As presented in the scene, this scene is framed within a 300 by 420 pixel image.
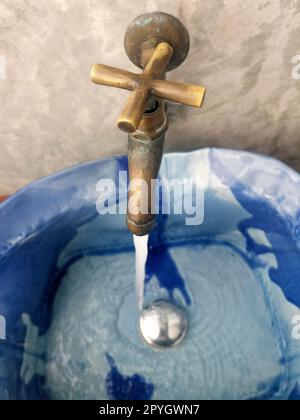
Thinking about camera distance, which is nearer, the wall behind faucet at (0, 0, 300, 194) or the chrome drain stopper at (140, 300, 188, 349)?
the wall behind faucet at (0, 0, 300, 194)

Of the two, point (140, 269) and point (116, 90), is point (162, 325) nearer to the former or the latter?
point (140, 269)

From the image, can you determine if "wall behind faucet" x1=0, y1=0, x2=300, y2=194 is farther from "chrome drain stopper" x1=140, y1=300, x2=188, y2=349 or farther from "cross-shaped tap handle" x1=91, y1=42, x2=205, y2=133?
"chrome drain stopper" x1=140, y1=300, x2=188, y2=349

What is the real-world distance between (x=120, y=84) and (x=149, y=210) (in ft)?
0.57

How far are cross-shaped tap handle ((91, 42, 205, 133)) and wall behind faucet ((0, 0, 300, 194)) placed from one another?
0.16m

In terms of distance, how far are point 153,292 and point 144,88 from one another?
450mm

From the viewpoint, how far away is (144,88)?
1.46 ft

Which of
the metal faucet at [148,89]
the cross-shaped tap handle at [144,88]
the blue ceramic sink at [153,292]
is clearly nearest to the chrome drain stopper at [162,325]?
the blue ceramic sink at [153,292]

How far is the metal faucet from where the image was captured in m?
0.44

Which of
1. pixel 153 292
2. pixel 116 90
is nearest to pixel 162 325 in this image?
pixel 153 292

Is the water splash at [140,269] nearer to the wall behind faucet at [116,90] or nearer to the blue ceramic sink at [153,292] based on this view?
the blue ceramic sink at [153,292]

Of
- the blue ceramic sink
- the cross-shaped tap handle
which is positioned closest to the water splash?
the blue ceramic sink
